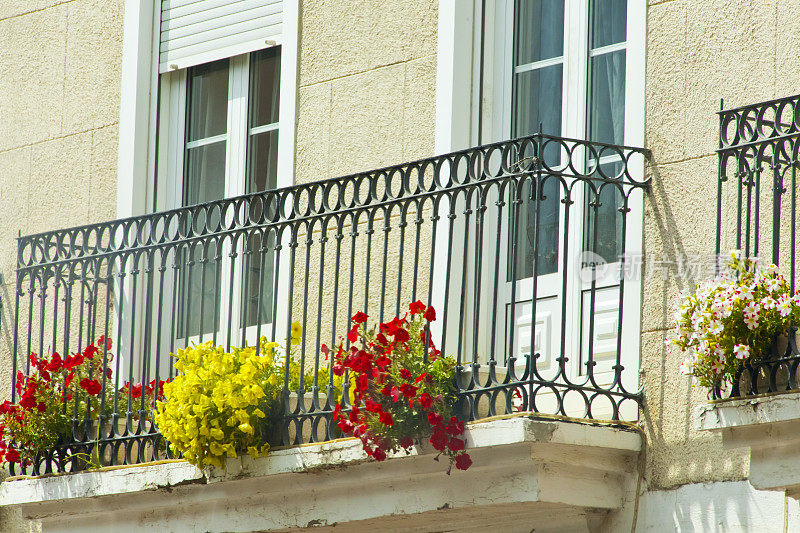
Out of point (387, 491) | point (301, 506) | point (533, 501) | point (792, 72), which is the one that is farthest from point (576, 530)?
point (792, 72)

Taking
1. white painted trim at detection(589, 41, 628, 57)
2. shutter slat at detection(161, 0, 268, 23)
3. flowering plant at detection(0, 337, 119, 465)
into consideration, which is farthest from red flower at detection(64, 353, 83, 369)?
white painted trim at detection(589, 41, 628, 57)

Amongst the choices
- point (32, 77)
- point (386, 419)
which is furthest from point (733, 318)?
point (32, 77)

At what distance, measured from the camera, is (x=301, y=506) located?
8.12 metres

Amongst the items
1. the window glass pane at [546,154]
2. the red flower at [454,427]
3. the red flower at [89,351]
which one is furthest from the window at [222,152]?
the red flower at [454,427]

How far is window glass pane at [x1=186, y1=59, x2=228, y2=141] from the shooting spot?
9.99 metres

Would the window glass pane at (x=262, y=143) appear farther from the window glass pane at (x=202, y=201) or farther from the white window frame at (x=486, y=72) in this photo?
the white window frame at (x=486, y=72)

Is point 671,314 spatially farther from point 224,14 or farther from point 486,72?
point 224,14

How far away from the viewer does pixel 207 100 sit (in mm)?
10078

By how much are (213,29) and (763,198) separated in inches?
161

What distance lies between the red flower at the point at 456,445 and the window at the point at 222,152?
97.6 inches

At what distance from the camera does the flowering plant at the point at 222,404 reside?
802 centimetres

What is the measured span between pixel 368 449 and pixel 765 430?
1.84m

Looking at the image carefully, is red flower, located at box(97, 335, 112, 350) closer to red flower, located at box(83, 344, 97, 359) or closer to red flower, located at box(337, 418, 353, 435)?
red flower, located at box(83, 344, 97, 359)

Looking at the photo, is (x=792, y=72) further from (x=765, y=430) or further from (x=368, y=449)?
(x=368, y=449)
